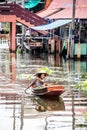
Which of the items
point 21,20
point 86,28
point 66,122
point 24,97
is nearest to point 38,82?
point 24,97

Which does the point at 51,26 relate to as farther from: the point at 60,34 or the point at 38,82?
the point at 38,82

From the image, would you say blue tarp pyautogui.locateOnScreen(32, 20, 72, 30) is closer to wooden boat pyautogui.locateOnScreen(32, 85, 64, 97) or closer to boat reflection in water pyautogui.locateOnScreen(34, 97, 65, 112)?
wooden boat pyautogui.locateOnScreen(32, 85, 64, 97)

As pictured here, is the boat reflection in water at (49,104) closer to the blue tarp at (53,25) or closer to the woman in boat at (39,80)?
the woman in boat at (39,80)

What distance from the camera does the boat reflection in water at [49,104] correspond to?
53.3 ft

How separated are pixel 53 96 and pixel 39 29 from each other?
3093cm

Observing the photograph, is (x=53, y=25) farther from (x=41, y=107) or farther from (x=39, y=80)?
(x=41, y=107)

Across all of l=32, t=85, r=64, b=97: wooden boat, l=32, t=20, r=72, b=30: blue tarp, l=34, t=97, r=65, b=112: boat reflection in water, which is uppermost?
l=32, t=20, r=72, b=30: blue tarp

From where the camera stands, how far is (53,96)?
1856 cm

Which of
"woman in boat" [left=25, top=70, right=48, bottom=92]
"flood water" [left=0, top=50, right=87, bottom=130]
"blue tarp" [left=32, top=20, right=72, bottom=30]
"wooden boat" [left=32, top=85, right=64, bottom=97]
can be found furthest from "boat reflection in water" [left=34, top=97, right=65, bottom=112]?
"blue tarp" [left=32, top=20, right=72, bottom=30]

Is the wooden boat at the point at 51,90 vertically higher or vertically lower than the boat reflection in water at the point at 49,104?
higher

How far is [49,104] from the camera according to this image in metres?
17.3

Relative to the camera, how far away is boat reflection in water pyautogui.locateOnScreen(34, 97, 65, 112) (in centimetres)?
1626

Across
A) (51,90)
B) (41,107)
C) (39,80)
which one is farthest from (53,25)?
(41,107)

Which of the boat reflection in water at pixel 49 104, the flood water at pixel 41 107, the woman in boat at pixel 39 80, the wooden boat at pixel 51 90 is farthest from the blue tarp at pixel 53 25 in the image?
the boat reflection in water at pixel 49 104
